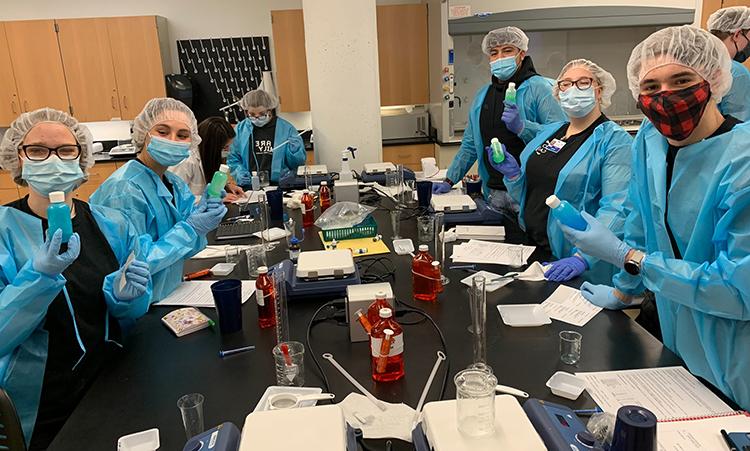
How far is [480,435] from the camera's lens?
34.6 inches

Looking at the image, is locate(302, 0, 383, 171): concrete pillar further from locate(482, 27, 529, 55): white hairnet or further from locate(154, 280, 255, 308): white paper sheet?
locate(154, 280, 255, 308): white paper sheet

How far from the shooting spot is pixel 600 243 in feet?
5.36

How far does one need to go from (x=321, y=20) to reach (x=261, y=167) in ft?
4.20

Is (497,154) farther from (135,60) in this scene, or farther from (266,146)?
(135,60)

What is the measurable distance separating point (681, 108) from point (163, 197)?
6.44ft

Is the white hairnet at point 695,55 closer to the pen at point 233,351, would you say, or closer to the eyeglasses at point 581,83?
the eyeglasses at point 581,83

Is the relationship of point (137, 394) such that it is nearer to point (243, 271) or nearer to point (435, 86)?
point (243, 271)

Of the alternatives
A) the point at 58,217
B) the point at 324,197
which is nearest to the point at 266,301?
the point at 58,217

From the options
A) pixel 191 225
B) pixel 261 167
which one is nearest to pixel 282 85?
pixel 261 167

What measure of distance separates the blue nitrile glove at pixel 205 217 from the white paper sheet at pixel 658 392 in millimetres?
1543

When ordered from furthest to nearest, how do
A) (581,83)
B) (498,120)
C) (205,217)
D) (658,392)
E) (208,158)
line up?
(208,158) → (498,120) → (581,83) → (205,217) → (658,392)

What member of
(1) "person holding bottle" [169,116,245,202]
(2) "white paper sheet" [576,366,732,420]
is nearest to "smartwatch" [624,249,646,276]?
(2) "white paper sheet" [576,366,732,420]

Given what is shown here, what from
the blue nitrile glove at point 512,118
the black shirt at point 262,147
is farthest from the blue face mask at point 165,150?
the black shirt at point 262,147

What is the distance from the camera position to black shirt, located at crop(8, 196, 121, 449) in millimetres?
1608
